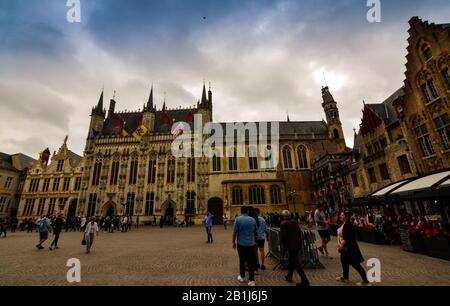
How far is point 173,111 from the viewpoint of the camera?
41.7 m

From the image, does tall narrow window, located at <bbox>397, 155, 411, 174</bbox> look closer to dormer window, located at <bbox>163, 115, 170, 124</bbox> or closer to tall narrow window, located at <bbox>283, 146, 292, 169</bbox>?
tall narrow window, located at <bbox>283, 146, 292, 169</bbox>

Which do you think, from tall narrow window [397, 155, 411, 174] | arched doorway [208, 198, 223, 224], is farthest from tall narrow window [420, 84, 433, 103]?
arched doorway [208, 198, 223, 224]

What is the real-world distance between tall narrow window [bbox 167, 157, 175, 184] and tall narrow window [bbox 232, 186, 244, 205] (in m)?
10.5

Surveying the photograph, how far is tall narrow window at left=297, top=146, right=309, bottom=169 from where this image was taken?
112ft

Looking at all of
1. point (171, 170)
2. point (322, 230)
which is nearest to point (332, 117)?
point (171, 170)

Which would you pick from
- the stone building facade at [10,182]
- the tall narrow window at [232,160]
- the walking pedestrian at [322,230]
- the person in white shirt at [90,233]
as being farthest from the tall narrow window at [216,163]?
the stone building facade at [10,182]

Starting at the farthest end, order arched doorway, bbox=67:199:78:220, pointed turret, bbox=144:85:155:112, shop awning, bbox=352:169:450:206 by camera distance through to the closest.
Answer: pointed turret, bbox=144:85:155:112, arched doorway, bbox=67:199:78:220, shop awning, bbox=352:169:450:206

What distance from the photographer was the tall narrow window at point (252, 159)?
3472 cm

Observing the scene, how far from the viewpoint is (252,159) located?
3512 centimetres

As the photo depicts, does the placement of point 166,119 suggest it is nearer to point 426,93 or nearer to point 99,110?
point 99,110

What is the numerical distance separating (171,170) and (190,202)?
6.46m
